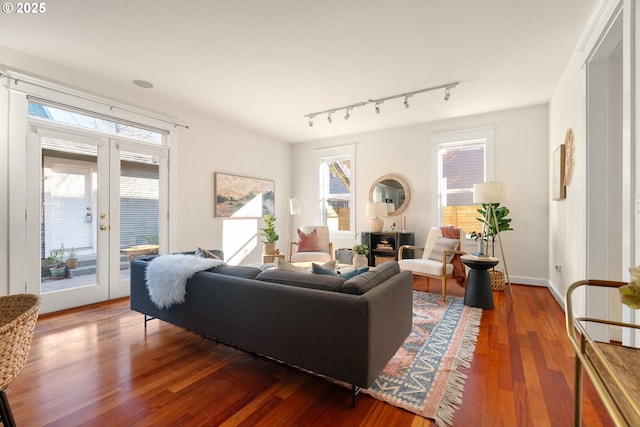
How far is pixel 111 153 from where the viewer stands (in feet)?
12.0

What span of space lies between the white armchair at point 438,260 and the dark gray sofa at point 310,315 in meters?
1.53

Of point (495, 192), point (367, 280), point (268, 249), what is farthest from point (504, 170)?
point (268, 249)

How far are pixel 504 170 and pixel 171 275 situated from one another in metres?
4.69

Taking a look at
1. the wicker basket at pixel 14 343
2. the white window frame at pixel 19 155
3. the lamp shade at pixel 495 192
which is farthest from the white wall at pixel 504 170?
the wicker basket at pixel 14 343

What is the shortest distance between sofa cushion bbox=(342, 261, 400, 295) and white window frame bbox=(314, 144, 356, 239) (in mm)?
3733

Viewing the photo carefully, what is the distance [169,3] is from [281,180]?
13.9 feet

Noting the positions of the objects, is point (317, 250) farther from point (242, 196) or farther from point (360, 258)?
point (242, 196)

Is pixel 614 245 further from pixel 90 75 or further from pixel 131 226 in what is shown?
pixel 90 75

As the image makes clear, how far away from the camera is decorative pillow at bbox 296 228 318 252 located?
5.15m

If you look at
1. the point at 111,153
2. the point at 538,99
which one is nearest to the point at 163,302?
the point at 111,153

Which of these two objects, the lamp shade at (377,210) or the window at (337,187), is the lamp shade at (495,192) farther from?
the window at (337,187)

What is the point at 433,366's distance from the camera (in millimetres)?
2098

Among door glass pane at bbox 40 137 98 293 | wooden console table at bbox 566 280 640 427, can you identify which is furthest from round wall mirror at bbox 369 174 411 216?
door glass pane at bbox 40 137 98 293

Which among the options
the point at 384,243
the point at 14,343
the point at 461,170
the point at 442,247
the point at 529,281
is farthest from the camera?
the point at 384,243
